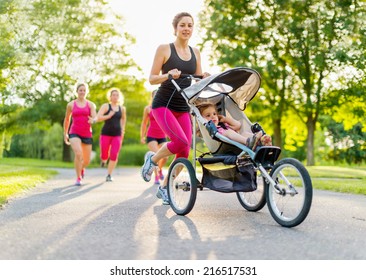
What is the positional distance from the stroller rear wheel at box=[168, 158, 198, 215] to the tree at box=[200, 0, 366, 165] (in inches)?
752

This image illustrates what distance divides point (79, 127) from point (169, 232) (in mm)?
6653

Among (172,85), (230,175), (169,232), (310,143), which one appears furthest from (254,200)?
(310,143)

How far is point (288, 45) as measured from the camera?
88.4ft

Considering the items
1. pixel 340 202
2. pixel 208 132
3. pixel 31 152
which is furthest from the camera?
pixel 31 152

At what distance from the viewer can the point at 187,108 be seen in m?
7.19

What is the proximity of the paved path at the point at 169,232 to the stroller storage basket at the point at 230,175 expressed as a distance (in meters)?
0.33

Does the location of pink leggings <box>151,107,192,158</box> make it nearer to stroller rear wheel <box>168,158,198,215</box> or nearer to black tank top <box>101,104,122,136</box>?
stroller rear wheel <box>168,158,198,215</box>

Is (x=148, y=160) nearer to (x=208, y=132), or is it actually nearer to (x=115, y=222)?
(x=208, y=132)

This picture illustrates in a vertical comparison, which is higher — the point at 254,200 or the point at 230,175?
the point at 230,175

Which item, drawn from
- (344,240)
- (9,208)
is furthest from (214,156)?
(9,208)

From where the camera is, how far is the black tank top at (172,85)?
6.85m

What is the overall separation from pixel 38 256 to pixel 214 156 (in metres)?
2.79

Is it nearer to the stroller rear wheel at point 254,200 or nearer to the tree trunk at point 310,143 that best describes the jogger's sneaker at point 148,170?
the stroller rear wheel at point 254,200

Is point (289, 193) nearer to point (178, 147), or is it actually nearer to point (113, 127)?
point (178, 147)
